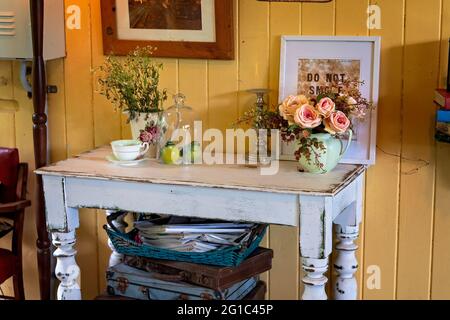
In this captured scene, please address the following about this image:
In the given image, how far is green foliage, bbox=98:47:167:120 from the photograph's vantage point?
9.02 feet

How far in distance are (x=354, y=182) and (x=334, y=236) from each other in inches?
Answer: 11.9

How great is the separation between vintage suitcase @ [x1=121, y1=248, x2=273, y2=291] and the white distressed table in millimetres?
237

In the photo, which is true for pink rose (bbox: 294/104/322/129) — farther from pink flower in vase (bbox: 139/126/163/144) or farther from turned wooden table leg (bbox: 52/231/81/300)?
turned wooden table leg (bbox: 52/231/81/300)

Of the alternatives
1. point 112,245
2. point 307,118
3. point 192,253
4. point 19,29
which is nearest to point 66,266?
point 112,245

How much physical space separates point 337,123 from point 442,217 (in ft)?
1.92

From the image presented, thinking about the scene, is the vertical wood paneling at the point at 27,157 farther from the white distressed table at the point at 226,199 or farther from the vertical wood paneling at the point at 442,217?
the vertical wood paneling at the point at 442,217

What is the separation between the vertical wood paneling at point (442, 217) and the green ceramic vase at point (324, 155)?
1.23 ft

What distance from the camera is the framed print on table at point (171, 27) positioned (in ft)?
9.22

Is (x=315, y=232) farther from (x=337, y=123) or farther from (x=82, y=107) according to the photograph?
Result: (x=82, y=107)

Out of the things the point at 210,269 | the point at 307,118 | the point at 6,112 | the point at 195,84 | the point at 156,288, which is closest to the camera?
the point at 307,118

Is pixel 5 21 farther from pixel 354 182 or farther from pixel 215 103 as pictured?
pixel 354 182

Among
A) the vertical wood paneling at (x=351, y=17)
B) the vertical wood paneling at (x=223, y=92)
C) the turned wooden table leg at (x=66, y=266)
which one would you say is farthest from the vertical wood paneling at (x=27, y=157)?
the vertical wood paneling at (x=351, y=17)

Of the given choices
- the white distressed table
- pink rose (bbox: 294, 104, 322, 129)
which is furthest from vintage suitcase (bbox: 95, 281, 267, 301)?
pink rose (bbox: 294, 104, 322, 129)

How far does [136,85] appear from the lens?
2.77 metres
